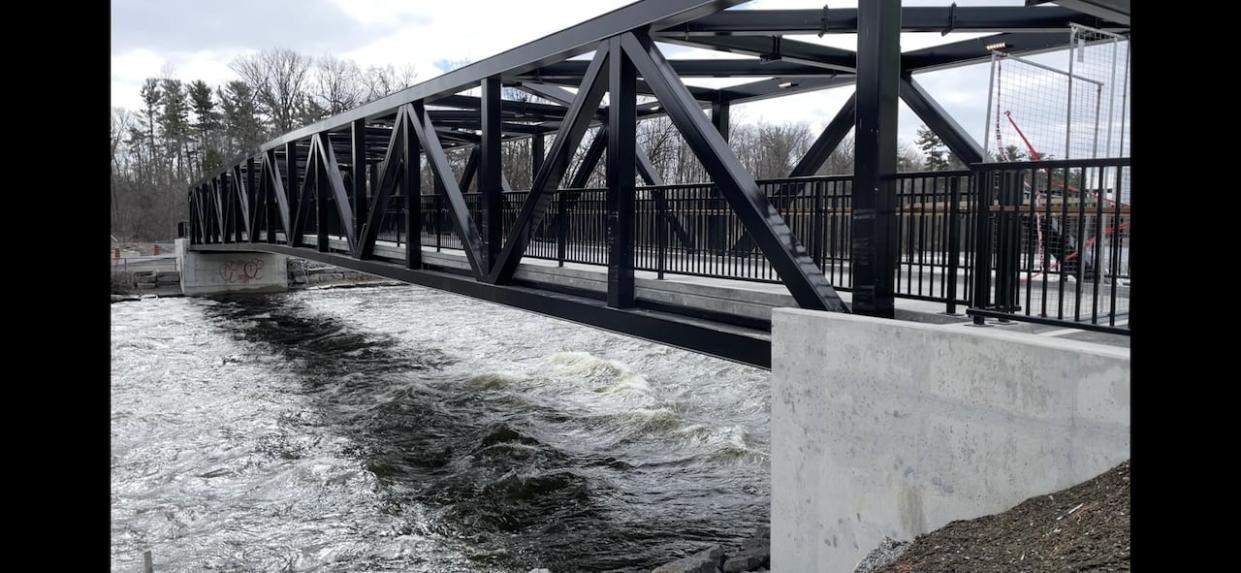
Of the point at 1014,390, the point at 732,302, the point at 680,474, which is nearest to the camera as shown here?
the point at 1014,390

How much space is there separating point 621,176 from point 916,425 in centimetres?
469

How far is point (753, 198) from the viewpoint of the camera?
27.0 ft

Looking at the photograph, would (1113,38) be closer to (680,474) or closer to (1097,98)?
(1097,98)

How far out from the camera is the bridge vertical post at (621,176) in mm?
9781

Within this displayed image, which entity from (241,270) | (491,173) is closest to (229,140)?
(241,270)

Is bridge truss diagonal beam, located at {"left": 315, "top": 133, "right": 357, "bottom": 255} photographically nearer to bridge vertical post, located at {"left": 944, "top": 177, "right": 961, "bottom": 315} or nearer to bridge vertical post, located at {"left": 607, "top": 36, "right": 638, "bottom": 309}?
bridge vertical post, located at {"left": 607, "top": 36, "right": 638, "bottom": 309}

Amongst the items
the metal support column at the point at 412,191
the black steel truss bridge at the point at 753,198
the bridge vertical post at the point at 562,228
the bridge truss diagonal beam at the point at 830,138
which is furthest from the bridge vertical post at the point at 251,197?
the bridge truss diagonal beam at the point at 830,138

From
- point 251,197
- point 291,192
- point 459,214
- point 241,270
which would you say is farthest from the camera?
point 241,270

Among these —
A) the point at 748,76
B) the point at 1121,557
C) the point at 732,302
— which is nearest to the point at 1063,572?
the point at 1121,557

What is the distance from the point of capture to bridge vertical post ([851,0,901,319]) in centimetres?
707

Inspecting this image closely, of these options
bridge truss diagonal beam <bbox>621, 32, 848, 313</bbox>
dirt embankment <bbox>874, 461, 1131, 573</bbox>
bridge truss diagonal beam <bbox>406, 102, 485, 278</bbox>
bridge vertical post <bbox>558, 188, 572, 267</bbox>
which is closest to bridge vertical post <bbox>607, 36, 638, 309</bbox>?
bridge truss diagonal beam <bbox>621, 32, 848, 313</bbox>

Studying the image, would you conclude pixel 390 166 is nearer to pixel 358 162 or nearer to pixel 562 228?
pixel 358 162

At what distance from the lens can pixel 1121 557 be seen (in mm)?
4594
